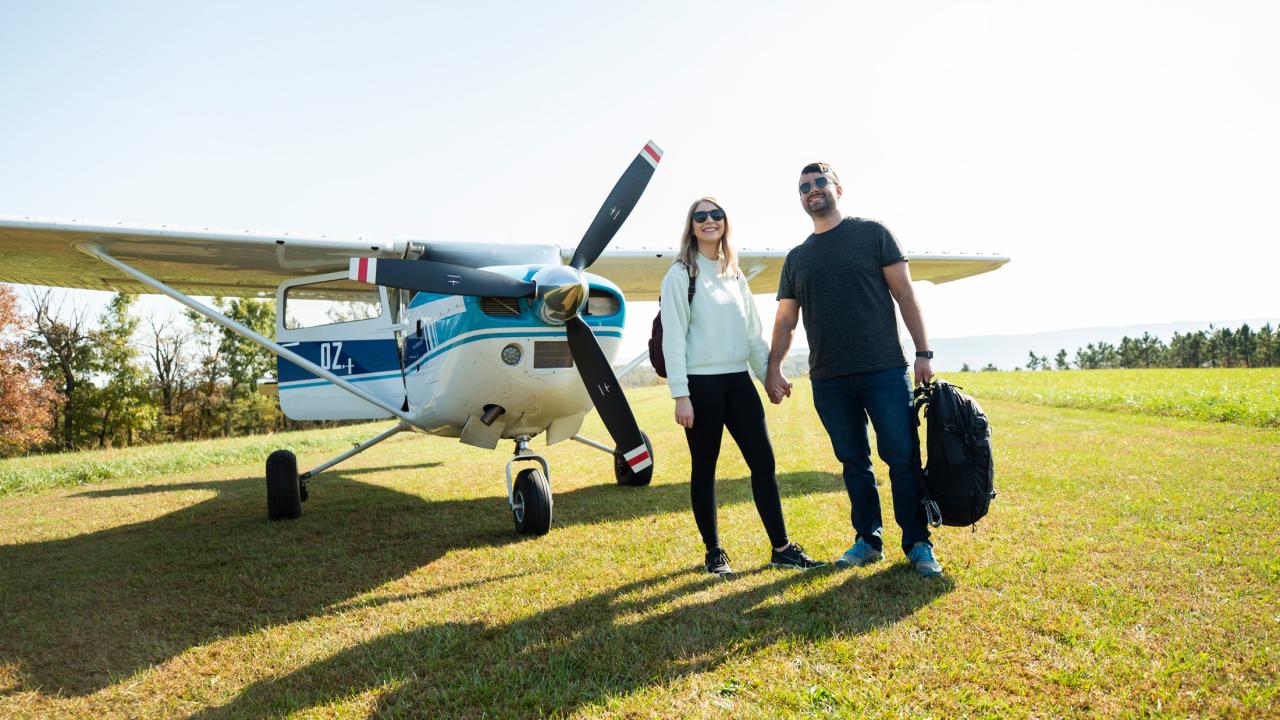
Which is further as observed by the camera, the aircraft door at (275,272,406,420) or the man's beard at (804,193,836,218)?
the aircraft door at (275,272,406,420)

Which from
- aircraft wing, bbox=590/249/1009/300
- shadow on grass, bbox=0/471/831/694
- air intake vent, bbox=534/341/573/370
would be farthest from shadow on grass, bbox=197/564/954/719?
aircraft wing, bbox=590/249/1009/300

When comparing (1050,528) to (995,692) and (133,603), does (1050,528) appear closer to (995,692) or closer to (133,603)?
(995,692)

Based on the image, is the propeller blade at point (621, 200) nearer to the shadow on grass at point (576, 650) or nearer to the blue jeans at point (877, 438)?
the blue jeans at point (877, 438)

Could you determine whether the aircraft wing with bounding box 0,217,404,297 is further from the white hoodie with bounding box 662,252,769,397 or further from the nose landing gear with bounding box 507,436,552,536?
the white hoodie with bounding box 662,252,769,397

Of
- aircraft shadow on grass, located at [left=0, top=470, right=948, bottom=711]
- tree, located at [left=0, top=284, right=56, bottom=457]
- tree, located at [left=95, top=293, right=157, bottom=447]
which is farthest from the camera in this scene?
tree, located at [left=95, top=293, right=157, bottom=447]

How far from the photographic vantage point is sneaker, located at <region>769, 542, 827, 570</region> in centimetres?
344

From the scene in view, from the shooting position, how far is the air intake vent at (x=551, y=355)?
4.70 m

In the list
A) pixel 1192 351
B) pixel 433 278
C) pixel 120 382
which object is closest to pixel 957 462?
pixel 433 278

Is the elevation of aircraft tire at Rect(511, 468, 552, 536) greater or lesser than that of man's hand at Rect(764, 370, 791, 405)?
lesser

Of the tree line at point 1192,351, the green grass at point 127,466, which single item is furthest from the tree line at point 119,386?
the tree line at point 1192,351

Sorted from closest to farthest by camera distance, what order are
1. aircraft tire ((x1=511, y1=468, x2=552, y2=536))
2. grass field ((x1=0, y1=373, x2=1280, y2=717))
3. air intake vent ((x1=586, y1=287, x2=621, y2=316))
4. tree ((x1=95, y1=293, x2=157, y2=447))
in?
grass field ((x1=0, y1=373, x2=1280, y2=717))
air intake vent ((x1=586, y1=287, x2=621, y2=316))
aircraft tire ((x1=511, y1=468, x2=552, y2=536))
tree ((x1=95, y1=293, x2=157, y2=447))

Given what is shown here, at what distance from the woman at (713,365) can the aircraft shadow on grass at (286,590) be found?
17.5 inches

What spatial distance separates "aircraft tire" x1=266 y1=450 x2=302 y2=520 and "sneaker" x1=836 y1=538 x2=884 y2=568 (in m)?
4.95

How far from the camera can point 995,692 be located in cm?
209
